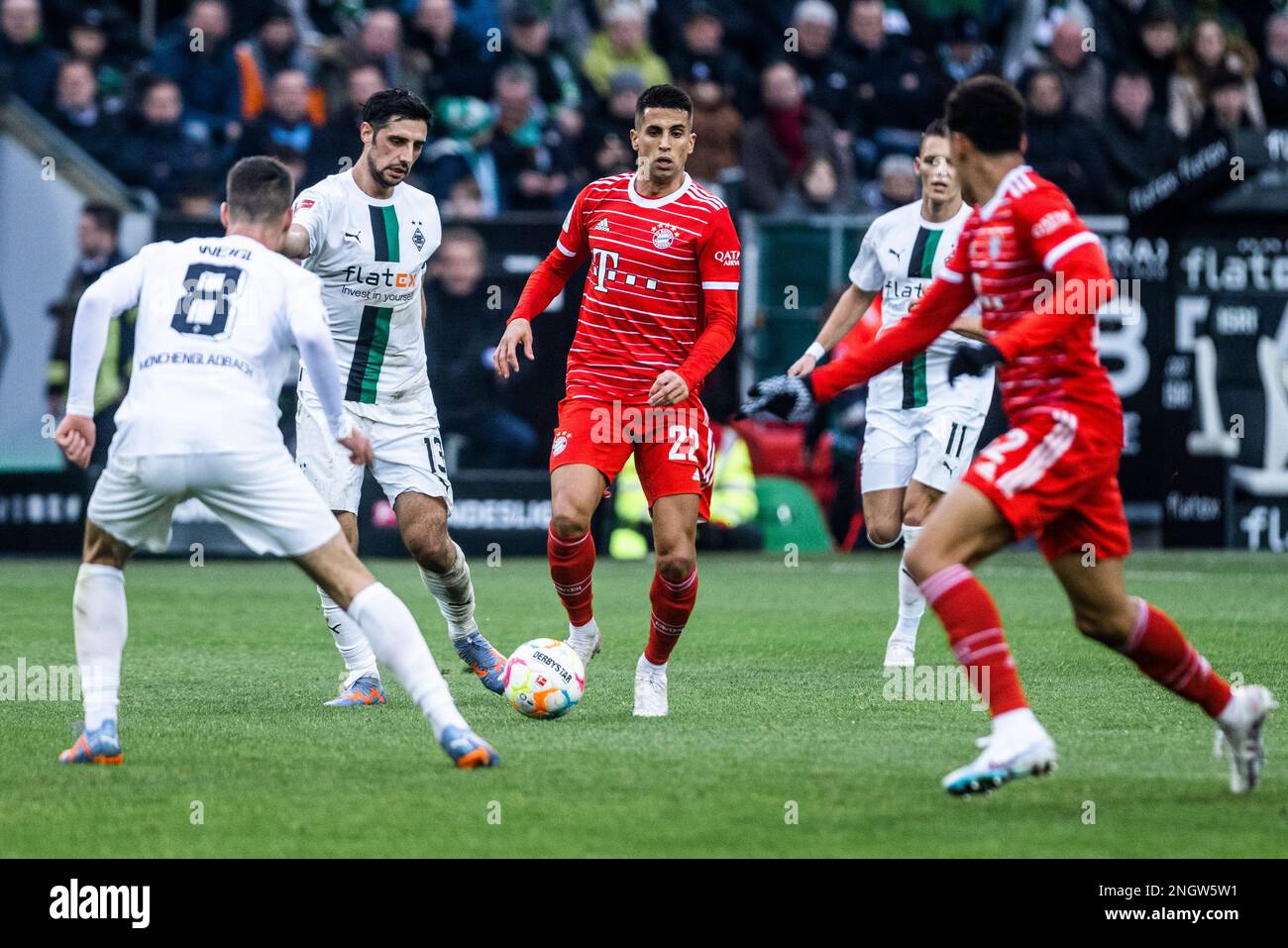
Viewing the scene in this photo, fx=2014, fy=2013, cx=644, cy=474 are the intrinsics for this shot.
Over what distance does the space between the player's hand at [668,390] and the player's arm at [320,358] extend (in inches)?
62.5

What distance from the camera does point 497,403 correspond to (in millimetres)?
17656

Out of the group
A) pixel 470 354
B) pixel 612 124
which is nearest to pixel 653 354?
pixel 470 354

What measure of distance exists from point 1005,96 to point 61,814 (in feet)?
12.4

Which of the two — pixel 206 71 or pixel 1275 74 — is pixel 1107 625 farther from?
pixel 1275 74

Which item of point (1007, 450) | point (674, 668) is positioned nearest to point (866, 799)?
point (1007, 450)

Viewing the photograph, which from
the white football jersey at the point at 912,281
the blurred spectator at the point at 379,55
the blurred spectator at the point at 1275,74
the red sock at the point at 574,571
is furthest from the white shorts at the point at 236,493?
the blurred spectator at the point at 1275,74

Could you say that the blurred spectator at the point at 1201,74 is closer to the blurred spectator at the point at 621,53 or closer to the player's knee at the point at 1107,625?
the blurred spectator at the point at 621,53

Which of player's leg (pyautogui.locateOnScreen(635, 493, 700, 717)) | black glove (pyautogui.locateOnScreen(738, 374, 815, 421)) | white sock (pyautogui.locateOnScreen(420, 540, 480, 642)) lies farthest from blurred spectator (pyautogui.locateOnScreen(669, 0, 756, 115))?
black glove (pyautogui.locateOnScreen(738, 374, 815, 421))

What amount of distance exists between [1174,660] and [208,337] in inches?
132

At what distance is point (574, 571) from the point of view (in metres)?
8.70

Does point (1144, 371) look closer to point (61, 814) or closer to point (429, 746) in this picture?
point (429, 746)

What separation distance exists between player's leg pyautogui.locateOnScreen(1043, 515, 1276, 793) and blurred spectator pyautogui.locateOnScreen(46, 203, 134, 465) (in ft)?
39.0

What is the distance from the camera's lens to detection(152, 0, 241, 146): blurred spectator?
1895 centimetres

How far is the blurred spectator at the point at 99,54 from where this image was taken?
62.6 feet
